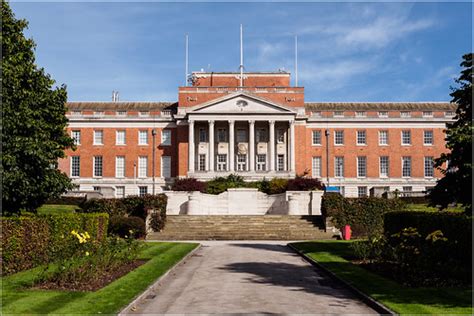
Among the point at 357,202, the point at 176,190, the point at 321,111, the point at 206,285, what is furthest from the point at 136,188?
the point at 206,285

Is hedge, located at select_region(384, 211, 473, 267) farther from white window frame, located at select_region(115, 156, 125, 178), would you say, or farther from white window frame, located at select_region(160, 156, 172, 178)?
white window frame, located at select_region(115, 156, 125, 178)

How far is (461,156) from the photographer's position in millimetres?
17203

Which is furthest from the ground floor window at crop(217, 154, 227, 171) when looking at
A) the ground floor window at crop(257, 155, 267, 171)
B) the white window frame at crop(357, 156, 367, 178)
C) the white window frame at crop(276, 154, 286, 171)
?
the white window frame at crop(357, 156, 367, 178)

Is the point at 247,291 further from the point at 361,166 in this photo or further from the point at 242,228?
the point at 361,166

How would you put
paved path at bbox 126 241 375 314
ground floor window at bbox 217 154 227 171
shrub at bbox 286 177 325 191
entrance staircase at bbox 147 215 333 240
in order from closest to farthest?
paved path at bbox 126 241 375 314 → entrance staircase at bbox 147 215 333 240 → shrub at bbox 286 177 325 191 → ground floor window at bbox 217 154 227 171

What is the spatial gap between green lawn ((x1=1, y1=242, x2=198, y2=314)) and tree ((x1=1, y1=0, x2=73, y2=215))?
579 centimetres

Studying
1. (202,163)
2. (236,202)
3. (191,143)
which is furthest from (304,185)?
(202,163)

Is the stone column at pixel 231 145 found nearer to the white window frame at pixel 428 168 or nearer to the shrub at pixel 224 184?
the shrub at pixel 224 184

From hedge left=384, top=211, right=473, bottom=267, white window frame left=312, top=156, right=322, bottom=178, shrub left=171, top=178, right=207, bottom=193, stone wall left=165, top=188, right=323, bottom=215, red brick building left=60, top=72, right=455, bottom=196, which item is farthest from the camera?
white window frame left=312, top=156, right=322, bottom=178

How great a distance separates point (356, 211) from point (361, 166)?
120ft

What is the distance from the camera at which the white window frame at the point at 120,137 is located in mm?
73188

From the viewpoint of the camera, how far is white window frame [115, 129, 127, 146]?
240ft

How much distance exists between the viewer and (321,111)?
73.4 metres

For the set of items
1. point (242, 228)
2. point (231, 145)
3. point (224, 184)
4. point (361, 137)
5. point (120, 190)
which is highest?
point (361, 137)
